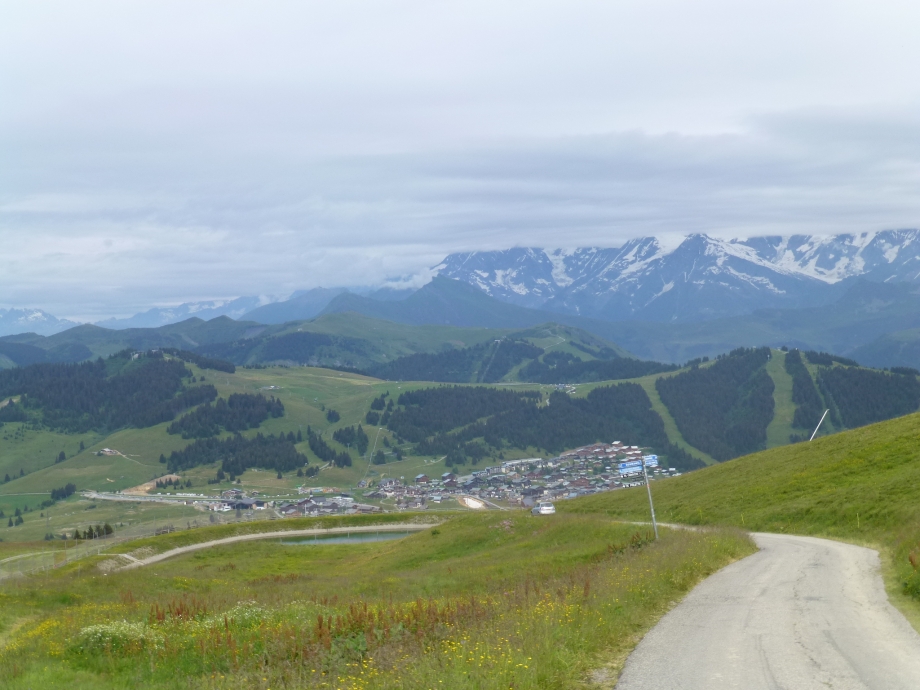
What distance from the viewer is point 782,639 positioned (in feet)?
55.7

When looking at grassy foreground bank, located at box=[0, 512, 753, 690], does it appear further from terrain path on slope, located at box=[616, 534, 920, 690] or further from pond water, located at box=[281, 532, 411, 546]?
pond water, located at box=[281, 532, 411, 546]

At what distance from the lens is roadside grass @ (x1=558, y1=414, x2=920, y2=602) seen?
3600cm

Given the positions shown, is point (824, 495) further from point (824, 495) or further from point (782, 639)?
point (782, 639)

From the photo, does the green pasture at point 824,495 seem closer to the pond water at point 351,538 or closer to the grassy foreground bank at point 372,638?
the grassy foreground bank at point 372,638

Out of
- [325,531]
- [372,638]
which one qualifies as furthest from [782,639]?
[325,531]

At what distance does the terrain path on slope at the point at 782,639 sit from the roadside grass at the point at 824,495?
2.52m

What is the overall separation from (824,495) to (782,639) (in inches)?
1361

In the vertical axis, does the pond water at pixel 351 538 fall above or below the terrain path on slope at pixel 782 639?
below

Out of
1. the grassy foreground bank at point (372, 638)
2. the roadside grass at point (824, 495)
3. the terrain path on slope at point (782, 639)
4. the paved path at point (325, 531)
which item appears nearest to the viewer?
the terrain path on slope at point (782, 639)

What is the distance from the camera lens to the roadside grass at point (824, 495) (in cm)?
3600

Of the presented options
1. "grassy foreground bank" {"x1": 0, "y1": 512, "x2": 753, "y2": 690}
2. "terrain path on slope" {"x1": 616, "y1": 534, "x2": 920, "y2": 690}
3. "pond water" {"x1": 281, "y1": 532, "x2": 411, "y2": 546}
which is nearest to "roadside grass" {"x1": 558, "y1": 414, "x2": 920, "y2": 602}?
"terrain path on slope" {"x1": 616, "y1": 534, "x2": 920, "y2": 690}

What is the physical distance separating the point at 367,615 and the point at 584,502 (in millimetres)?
66273

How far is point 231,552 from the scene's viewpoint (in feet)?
293

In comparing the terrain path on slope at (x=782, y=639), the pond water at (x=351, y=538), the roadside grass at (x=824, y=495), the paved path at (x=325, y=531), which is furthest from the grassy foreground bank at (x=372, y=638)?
the paved path at (x=325, y=531)
